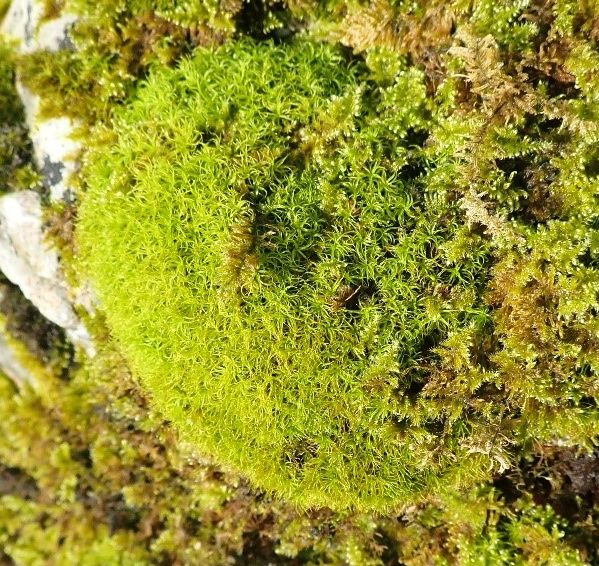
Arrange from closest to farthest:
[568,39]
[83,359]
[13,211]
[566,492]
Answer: [568,39] < [566,492] < [13,211] < [83,359]

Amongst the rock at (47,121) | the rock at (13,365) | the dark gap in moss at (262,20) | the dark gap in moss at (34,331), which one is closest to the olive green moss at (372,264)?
the dark gap in moss at (262,20)

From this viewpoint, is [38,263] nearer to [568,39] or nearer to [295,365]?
[295,365]

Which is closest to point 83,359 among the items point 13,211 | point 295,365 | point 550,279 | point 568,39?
point 13,211

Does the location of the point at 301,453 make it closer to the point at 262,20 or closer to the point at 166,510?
the point at 166,510

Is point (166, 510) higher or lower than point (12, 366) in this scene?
lower

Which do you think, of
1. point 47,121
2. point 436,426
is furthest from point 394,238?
point 47,121

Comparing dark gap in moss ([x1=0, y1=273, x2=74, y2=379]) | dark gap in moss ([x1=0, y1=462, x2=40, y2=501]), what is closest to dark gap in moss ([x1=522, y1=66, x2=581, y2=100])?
dark gap in moss ([x1=0, y1=273, x2=74, y2=379])

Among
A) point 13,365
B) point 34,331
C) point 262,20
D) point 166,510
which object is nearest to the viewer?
point 262,20
